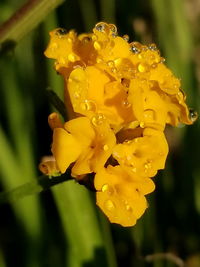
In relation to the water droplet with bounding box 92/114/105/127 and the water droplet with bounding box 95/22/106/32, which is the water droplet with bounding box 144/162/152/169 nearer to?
the water droplet with bounding box 92/114/105/127

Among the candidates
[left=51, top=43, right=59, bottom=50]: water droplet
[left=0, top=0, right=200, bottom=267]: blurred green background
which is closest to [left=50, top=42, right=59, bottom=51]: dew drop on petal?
[left=51, top=43, right=59, bottom=50]: water droplet

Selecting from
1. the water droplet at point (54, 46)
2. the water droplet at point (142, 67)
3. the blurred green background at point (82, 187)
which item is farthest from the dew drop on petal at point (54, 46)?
the blurred green background at point (82, 187)

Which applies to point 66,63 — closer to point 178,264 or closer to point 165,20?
point 178,264

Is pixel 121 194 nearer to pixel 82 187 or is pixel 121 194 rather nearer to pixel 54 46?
pixel 54 46

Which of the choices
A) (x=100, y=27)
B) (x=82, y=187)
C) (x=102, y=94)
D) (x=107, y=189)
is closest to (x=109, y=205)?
(x=107, y=189)

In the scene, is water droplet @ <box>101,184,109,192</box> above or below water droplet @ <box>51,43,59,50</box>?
below

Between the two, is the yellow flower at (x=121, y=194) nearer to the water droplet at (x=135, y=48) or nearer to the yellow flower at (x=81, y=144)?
the yellow flower at (x=81, y=144)
